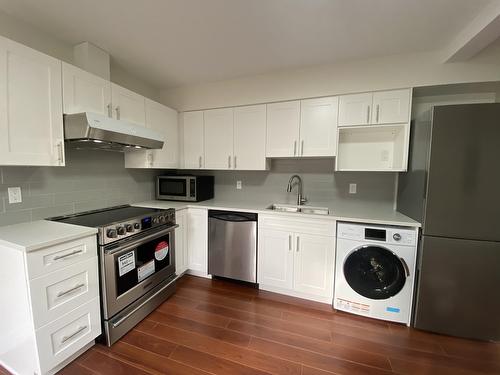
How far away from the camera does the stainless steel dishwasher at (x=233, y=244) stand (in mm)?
2467

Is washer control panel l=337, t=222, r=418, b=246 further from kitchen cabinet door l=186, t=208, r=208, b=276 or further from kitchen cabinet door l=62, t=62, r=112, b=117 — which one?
kitchen cabinet door l=62, t=62, r=112, b=117

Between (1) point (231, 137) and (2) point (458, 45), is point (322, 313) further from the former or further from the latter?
(2) point (458, 45)

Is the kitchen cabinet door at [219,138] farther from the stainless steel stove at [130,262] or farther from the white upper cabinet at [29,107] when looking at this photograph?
the white upper cabinet at [29,107]

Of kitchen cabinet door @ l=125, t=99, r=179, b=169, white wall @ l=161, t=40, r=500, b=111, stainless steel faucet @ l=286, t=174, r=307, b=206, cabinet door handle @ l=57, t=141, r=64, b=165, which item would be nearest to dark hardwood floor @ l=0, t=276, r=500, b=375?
stainless steel faucet @ l=286, t=174, r=307, b=206

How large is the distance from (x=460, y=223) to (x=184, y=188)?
9.27 feet

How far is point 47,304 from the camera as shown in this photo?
1354 millimetres

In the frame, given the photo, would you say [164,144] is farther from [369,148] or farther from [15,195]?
[369,148]

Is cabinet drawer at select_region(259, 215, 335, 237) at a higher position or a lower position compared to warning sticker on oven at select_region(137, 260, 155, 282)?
higher

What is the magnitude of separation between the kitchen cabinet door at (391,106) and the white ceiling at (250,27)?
0.40m

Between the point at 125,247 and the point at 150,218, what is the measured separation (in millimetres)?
352

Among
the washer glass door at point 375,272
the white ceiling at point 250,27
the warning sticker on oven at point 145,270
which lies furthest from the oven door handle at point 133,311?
the white ceiling at point 250,27

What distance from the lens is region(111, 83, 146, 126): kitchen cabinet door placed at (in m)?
2.12

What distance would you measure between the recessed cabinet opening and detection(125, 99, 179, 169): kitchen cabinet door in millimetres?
2117

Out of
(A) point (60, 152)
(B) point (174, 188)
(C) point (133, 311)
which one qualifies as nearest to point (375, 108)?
(B) point (174, 188)
